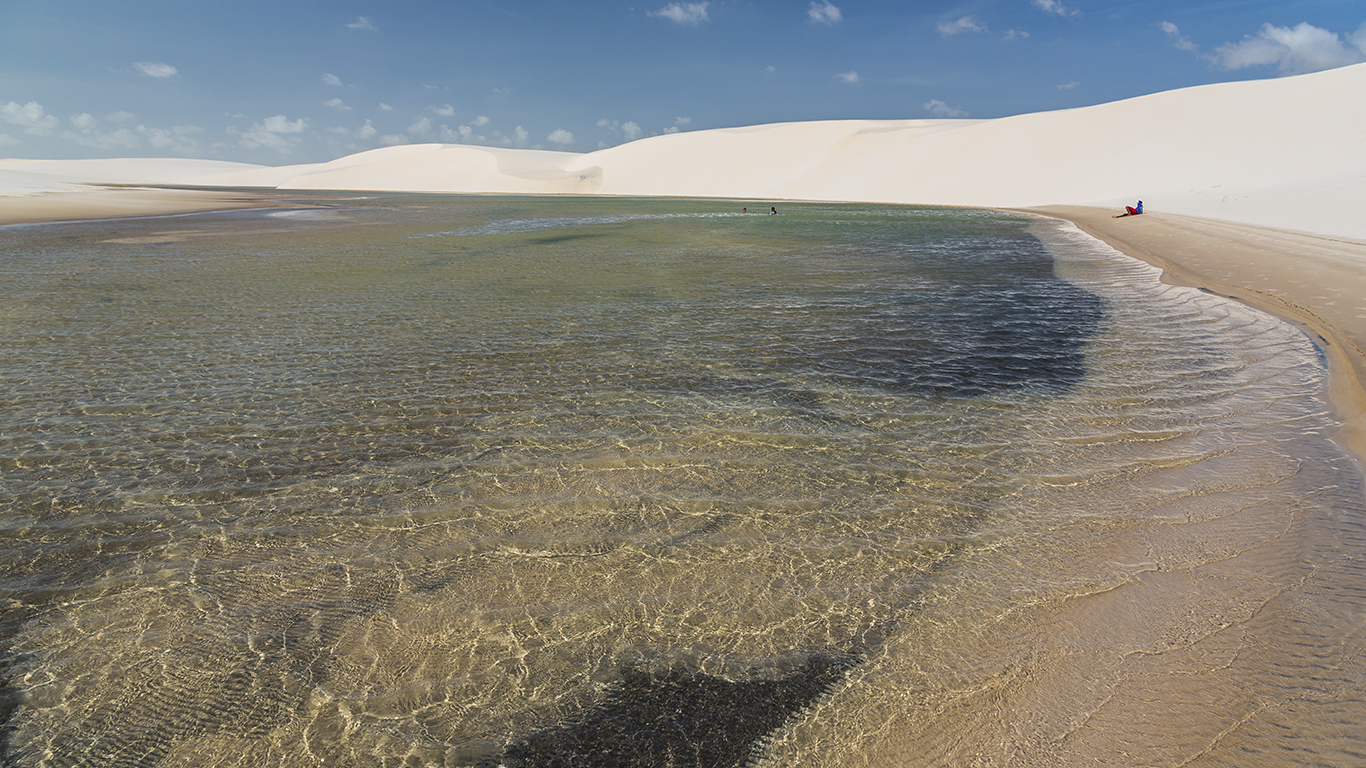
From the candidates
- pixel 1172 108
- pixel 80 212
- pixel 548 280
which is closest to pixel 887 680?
pixel 548 280

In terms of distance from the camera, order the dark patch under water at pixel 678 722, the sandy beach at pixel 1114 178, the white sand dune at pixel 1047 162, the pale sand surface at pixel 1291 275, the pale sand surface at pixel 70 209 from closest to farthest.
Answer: the dark patch under water at pixel 678 722 → the pale sand surface at pixel 1291 275 → the sandy beach at pixel 1114 178 → the pale sand surface at pixel 70 209 → the white sand dune at pixel 1047 162

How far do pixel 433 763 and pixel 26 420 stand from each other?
6.11 m

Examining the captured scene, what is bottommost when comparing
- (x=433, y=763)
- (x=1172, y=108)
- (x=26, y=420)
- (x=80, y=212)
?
Answer: (x=433, y=763)

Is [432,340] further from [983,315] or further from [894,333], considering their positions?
[983,315]

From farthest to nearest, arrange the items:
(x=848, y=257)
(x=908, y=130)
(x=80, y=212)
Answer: (x=908, y=130) → (x=80, y=212) → (x=848, y=257)

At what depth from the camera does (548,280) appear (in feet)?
46.6

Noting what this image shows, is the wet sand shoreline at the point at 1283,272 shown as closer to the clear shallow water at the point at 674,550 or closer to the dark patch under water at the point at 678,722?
the clear shallow water at the point at 674,550


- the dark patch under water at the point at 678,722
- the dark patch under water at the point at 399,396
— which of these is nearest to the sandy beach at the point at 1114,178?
the dark patch under water at the point at 399,396

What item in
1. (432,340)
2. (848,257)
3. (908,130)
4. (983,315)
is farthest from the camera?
(908,130)

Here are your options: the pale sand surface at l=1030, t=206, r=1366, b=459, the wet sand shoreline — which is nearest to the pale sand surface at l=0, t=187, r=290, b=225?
the wet sand shoreline

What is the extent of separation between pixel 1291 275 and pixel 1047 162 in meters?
57.0

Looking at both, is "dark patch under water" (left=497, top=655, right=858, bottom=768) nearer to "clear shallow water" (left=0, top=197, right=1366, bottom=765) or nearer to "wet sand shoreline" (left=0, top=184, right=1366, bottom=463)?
"clear shallow water" (left=0, top=197, right=1366, bottom=765)

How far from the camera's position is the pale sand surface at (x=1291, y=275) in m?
6.98

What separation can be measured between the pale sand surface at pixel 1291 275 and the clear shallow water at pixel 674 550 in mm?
388
